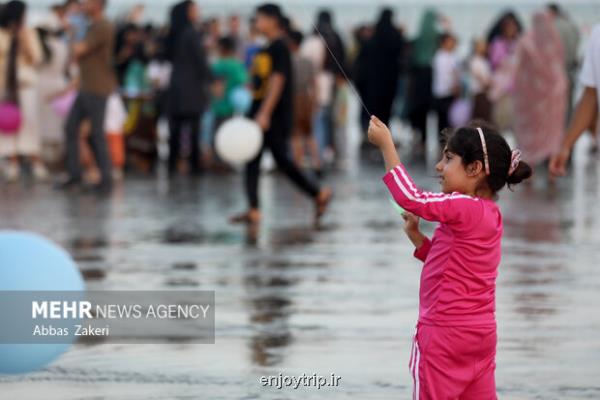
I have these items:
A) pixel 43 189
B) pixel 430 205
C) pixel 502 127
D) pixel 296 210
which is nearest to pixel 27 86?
pixel 43 189

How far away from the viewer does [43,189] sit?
18.6 metres

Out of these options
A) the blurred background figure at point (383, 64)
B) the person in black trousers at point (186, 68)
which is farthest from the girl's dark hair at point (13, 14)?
the blurred background figure at point (383, 64)

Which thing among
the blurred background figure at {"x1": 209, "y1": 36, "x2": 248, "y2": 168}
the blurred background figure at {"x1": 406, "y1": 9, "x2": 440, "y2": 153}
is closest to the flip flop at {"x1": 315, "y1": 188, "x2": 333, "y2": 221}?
the blurred background figure at {"x1": 209, "y1": 36, "x2": 248, "y2": 168}

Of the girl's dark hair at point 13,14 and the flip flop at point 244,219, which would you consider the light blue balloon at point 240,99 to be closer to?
the girl's dark hair at point 13,14

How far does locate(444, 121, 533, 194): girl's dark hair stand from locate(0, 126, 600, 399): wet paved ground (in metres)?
1.37

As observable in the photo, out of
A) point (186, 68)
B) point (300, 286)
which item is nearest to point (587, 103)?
point (300, 286)

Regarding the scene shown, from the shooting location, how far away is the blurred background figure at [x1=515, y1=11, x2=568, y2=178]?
20.9 meters

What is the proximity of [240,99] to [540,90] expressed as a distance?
3875mm

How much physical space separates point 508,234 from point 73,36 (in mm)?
9206

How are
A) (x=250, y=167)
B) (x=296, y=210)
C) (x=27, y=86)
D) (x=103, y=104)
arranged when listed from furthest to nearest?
(x=27, y=86) < (x=103, y=104) < (x=296, y=210) < (x=250, y=167)

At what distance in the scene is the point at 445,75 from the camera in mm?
26172

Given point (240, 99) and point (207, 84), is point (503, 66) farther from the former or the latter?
point (207, 84)

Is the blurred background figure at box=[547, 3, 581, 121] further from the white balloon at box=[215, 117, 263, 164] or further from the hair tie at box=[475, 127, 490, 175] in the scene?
the hair tie at box=[475, 127, 490, 175]

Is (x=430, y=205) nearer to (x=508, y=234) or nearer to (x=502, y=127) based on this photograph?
(x=508, y=234)
